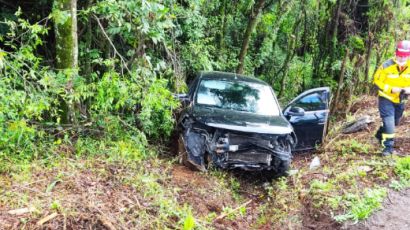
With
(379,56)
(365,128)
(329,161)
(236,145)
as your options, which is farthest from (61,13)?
(379,56)

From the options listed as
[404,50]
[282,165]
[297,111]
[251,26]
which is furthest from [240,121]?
[251,26]

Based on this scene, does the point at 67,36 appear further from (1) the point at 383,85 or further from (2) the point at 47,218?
(1) the point at 383,85

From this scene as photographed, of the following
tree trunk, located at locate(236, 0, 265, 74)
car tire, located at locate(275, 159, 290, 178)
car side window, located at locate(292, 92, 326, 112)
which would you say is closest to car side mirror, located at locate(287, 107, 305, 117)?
car side window, located at locate(292, 92, 326, 112)

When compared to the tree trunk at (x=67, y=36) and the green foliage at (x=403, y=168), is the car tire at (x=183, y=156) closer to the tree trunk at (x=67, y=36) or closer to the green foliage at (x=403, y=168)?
the tree trunk at (x=67, y=36)

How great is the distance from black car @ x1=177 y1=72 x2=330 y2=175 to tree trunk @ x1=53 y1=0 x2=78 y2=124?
5.76 ft

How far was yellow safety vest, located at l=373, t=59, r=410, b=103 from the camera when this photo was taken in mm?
6270

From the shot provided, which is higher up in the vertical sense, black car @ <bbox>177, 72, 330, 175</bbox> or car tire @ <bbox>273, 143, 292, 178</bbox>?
black car @ <bbox>177, 72, 330, 175</bbox>

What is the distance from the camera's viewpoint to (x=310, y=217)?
17.0ft

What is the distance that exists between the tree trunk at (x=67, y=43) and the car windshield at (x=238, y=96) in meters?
2.06

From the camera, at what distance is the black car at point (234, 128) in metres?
5.99

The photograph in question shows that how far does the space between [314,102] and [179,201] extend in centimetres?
365

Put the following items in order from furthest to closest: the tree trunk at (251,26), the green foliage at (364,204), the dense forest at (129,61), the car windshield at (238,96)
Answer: the tree trunk at (251,26)
the car windshield at (238,96)
the dense forest at (129,61)
the green foliage at (364,204)

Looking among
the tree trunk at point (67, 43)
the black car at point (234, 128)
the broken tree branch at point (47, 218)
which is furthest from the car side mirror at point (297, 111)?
the broken tree branch at point (47, 218)

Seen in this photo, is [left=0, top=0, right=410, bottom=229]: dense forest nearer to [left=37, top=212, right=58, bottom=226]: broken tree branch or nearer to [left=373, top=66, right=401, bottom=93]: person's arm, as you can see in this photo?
[left=37, top=212, right=58, bottom=226]: broken tree branch
